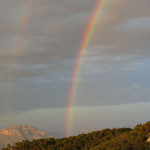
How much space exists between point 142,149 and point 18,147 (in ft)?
72.8

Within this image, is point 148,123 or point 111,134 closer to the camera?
point 148,123

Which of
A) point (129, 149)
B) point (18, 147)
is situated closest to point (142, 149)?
point (129, 149)

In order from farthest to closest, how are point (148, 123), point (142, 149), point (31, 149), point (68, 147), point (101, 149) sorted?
point (31, 149), point (68, 147), point (148, 123), point (101, 149), point (142, 149)

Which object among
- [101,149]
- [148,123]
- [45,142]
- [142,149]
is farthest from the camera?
[45,142]

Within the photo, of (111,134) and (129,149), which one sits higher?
(111,134)

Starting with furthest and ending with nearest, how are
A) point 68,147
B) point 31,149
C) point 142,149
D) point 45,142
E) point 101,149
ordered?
point 45,142 < point 31,149 < point 68,147 < point 101,149 < point 142,149

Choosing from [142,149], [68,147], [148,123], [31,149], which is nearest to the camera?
[142,149]

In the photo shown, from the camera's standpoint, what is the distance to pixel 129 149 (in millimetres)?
→ 22328

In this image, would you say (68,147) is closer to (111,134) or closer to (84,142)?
(84,142)

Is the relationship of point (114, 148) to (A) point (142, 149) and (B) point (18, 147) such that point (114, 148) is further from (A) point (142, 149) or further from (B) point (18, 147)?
(B) point (18, 147)

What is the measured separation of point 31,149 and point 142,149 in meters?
19.8

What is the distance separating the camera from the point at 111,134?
3684 cm

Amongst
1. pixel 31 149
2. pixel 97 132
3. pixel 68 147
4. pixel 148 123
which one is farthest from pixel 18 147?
pixel 148 123

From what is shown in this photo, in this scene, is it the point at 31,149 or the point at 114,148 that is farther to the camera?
the point at 31,149
